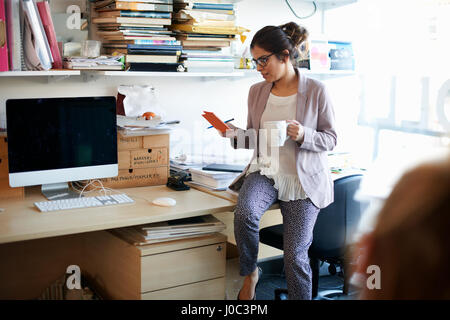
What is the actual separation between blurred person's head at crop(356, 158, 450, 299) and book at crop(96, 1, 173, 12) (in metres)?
2.34

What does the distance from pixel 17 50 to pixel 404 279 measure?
89.8 inches

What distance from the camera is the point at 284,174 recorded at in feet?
8.17

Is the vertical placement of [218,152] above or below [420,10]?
below

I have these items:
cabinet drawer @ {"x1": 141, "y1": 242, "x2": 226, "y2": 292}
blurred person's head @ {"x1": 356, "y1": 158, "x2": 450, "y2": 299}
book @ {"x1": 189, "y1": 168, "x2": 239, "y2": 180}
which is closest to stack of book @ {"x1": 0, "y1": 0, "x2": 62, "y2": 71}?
book @ {"x1": 189, "y1": 168, "x2": 239, "y2": 180}

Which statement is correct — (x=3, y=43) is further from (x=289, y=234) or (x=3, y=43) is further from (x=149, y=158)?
(x=289, y=234)

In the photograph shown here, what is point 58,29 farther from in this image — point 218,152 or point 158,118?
point 218,152

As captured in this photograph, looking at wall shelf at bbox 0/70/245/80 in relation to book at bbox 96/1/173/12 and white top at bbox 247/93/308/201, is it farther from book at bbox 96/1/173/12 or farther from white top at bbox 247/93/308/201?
white top at bbox 247/93/308/201

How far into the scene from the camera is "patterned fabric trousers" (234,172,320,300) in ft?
7.78

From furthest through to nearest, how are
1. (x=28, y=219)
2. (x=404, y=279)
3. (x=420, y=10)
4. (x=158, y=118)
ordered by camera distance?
(x=420, y=10) < (x=158, y=118) < (x=28, y=219) < (x=404, y=279)

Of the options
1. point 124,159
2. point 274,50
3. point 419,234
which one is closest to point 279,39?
point 274,50

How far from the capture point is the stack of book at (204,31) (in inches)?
108

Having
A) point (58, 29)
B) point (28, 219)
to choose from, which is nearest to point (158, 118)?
point (58, 29)

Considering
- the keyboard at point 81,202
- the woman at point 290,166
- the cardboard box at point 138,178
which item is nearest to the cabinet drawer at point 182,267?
the woman at point 290,166

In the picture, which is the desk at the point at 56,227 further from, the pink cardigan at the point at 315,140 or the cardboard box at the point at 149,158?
the pink cardigan at the point at 315,140
